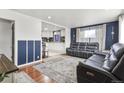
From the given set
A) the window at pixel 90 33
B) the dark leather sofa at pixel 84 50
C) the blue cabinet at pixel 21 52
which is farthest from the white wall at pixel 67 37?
the blue cabinet at pixel 21 52

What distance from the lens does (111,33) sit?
17.8 ft

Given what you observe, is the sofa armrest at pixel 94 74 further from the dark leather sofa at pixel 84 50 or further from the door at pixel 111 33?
the door at pixel 111 33

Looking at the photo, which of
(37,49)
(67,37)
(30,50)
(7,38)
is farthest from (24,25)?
(67,37)

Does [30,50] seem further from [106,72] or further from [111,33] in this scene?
[111,33]

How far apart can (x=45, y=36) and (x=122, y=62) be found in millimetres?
8990

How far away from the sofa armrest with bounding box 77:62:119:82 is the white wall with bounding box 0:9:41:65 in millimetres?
2724

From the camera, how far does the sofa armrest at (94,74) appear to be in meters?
1.44

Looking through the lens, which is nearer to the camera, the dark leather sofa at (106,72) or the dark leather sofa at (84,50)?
the dark leather sofa at (106,72)

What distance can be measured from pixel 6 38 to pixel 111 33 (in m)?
5.34

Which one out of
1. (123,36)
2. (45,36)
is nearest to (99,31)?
(123,36)

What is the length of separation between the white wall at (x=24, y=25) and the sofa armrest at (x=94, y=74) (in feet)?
8.94
